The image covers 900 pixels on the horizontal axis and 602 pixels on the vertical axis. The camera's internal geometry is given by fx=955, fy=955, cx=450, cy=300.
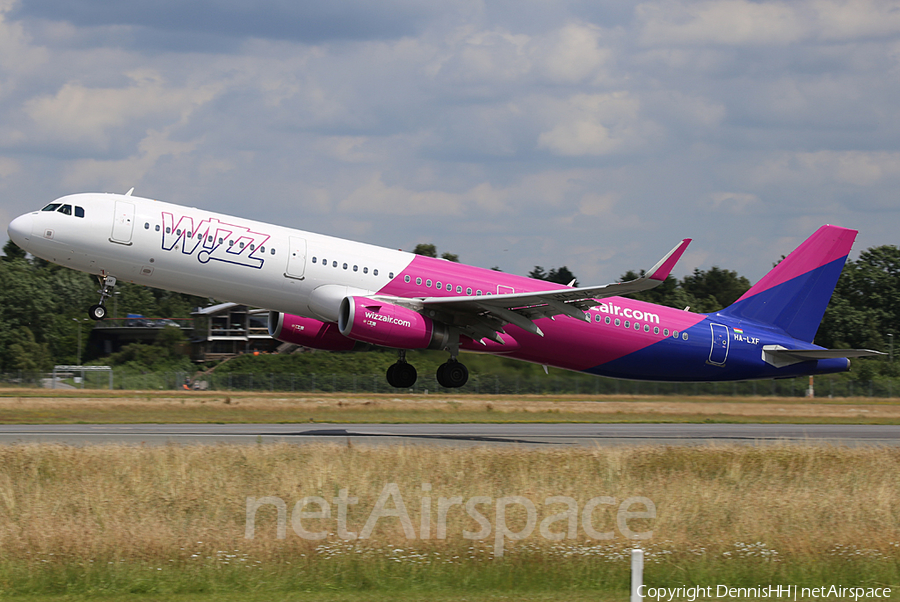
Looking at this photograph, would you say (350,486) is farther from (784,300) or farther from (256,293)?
(784,300)

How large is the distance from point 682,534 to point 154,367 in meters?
70.4

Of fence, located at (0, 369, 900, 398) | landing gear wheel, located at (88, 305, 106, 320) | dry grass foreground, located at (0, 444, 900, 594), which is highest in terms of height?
landing gear wheel, located at (88, 305, 106, 320)

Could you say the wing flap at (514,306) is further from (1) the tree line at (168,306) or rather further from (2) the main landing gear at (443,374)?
(1) the tree line at (168,306)

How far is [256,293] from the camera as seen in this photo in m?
27.4

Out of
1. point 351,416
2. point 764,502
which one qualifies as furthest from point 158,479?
point 351,416

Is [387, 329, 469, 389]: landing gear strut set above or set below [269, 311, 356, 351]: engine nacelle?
below

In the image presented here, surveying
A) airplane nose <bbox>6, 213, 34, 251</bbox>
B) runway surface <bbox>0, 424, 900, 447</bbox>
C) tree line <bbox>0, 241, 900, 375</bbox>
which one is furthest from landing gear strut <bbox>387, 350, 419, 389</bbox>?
tree line <bbox>0, 241, 900, 375</bbox>

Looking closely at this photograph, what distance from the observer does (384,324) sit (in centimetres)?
2688

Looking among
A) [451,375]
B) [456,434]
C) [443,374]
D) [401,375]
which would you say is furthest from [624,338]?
[401,375]

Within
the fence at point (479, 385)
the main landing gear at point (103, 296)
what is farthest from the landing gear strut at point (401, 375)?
the fence at point (479, 385)

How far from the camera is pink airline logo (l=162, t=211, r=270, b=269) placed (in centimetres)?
2636

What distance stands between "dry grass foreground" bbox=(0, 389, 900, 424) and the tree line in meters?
22.8

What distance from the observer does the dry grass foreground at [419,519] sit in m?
13.9

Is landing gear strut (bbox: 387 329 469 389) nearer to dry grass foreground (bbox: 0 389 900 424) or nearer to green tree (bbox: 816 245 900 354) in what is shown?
dry grass foreground (bbox: 0 389 900 424)
